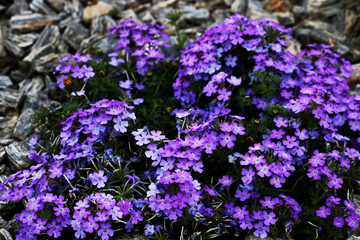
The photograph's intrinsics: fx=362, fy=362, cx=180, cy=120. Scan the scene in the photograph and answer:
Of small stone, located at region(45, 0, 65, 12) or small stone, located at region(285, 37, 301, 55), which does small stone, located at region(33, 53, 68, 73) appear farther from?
small stone, located at region(285, 37, 301, 55)

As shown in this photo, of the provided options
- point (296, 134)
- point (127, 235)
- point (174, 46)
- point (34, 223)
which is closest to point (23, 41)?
point (174, 46)

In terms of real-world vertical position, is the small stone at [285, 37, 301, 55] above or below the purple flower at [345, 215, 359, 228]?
above

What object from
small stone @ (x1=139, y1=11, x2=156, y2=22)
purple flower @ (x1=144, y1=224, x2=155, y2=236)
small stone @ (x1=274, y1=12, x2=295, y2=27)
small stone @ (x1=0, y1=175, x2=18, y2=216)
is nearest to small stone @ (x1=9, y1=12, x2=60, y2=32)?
Result: small stone @ (x1=139, y1=11, x2=156, y2=22)

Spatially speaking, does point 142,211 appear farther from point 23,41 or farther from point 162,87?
point 23,41

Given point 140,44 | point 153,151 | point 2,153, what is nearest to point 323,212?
point 153,151

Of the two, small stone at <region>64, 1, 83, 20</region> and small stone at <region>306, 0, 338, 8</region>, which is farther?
small stone at <region>306, 0, 338, 8</region>

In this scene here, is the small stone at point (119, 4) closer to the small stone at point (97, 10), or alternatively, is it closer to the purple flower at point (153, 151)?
the small stone at point (97, 10)

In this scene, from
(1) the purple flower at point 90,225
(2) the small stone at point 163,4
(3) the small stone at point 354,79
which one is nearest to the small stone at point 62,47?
Result: (2) the small stone at point 163,4
